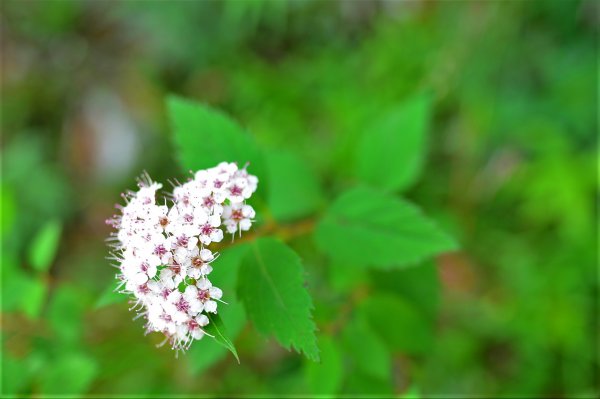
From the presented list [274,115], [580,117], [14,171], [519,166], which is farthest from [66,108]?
[580,117]

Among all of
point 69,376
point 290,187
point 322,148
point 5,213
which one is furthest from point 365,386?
point 322,148

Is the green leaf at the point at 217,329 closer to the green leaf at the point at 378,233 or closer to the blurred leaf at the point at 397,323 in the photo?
the green leaf at the point at 378,233

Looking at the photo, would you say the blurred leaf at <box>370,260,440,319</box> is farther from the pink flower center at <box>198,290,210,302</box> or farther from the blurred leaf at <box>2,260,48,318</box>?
the blurred leaf at <box>2,260,48,318</box>

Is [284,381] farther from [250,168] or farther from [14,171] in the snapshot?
[14,171]

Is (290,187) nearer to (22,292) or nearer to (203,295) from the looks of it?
(203,295)

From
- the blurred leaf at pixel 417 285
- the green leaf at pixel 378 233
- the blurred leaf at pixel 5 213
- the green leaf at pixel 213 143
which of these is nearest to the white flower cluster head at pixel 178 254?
the green leaf at pixel 213 143
